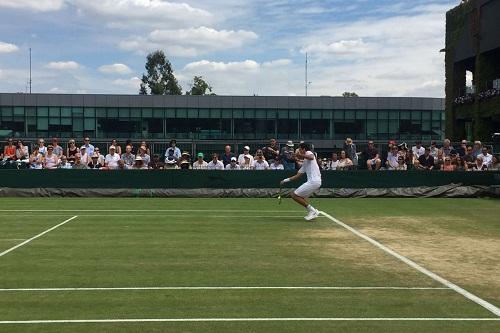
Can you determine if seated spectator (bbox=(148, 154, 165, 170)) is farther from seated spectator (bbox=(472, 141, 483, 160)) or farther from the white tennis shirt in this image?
seated spectator (bbox=(472, 141, 483, 160))

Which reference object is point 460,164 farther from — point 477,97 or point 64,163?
point 477,97

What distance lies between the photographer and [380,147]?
27562 mm

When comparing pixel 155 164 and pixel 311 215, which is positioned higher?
pixel 155 164

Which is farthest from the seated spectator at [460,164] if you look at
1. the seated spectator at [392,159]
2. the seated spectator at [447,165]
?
the seated spectator at [392,159]

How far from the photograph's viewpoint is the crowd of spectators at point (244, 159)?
24.0 m

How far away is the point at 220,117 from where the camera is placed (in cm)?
6531

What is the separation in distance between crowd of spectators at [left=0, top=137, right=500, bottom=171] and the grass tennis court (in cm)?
699

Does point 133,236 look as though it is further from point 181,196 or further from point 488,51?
point 488,51

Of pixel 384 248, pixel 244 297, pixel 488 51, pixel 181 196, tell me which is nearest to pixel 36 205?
pixel 181 196

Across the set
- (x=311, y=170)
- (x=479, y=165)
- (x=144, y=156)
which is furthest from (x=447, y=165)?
(x=144, y=156)

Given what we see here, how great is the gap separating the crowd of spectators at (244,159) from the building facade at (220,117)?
3909 cm

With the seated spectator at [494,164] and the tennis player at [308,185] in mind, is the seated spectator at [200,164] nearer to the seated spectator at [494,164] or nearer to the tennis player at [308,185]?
the tennis player at [308,185]

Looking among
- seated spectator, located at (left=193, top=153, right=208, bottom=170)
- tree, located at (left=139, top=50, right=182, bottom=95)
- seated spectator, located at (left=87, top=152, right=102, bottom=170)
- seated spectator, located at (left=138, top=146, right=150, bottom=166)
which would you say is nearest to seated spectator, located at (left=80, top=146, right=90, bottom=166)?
seated spectator, located at (left=87, top=152, right=102, bottom=170)

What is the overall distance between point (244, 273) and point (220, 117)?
186ft
